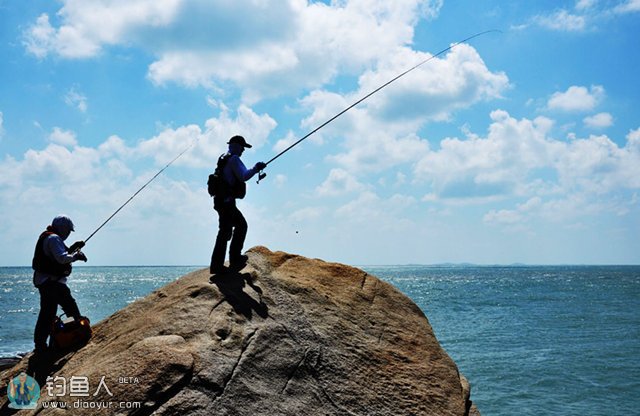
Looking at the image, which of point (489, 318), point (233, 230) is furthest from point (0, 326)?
point (233, 230)

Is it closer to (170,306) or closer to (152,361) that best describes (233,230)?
(170,306)

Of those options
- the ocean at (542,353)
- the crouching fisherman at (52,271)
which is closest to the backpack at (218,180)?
the crouching fisherman at (52,271)

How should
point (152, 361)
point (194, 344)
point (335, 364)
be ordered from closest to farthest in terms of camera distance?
1. point (152, 361)
2. point (194, 344)
3. point (335, 364)

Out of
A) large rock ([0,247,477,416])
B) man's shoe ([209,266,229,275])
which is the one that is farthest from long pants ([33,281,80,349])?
man's shoe ([209,266,229,275])

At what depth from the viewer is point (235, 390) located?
19.0 ft

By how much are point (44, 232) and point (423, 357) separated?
209 inches

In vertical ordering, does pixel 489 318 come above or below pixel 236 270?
below

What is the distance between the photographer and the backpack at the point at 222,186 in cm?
784

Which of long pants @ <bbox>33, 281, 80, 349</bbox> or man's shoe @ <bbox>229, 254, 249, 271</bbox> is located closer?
long pants @ <bbox>33, 281, 80, 349</bbox>

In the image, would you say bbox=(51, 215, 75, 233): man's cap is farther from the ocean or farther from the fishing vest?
the ocean

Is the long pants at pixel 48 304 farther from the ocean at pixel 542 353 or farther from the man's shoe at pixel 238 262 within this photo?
the ocean at pixel 542 353

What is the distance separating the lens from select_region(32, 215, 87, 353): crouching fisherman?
704cm

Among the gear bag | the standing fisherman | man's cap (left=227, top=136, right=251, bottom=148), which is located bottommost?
the gear bag

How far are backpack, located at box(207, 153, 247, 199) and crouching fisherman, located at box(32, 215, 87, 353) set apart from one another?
6.42 ft
